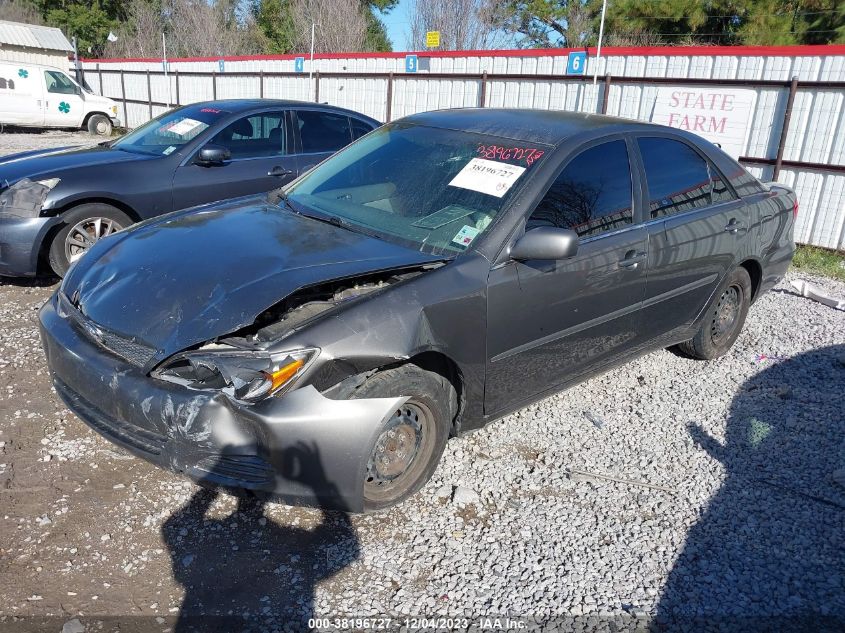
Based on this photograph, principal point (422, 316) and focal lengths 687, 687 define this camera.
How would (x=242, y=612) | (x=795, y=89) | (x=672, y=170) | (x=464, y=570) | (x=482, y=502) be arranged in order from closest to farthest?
(x=242, y=612) → (x=464, y=570) → (x=482, y=502) → (x=672, y=170) → (x=795, y=89)

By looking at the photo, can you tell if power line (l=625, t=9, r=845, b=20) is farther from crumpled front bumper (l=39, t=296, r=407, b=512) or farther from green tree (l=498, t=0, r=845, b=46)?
crumpled front bumper (l=39, t=296, r=407, b=512)

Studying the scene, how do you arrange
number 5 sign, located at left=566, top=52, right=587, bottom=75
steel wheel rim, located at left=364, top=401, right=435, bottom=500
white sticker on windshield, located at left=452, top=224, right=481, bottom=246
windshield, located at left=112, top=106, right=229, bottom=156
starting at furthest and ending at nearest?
number 5 sign, located at left=566, top=52, right=587, bottom=75 < windshield, located at left=112, top=106, right=229, bottom=156 < white sticker on windshield, located at left=452, top=224, right=481, bottom=246 < steel wheel rim, located at left=364, top=401, right=435, bottom=500

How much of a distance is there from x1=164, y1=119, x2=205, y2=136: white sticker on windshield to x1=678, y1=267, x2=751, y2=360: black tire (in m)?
4.61

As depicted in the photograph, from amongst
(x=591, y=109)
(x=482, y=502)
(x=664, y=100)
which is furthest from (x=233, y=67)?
(x=482, y=502)

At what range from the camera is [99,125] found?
18984 millimetres

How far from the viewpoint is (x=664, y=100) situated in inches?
380

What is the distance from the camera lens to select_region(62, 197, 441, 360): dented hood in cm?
275

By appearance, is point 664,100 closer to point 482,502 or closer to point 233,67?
point 482,502

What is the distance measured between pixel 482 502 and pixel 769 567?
1258 mm

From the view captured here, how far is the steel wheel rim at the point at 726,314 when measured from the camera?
4914 millimetres

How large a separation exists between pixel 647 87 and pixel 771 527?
8.07 meters

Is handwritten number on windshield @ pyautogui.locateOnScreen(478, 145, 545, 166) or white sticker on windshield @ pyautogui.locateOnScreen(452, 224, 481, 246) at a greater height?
handwritten number on windshield @ pyautogui.locateOnScreen(478, 145, 545, 166)

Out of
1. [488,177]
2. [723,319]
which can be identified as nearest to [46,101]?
[488,177]

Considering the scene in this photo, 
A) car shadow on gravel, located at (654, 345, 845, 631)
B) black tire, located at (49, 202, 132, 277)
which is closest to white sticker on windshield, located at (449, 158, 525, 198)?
car shadow on gravel, located at (654, 345, 845, 631)
